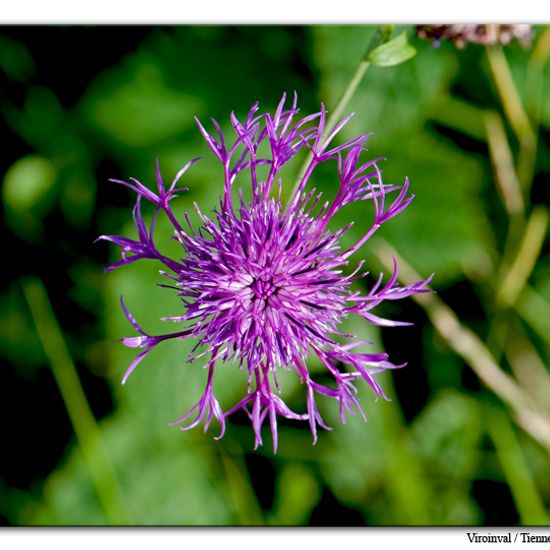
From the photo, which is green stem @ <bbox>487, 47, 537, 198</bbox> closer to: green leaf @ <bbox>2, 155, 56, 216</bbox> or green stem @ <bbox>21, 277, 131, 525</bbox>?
green leaf @ <bbox>2, 155, 56, 216</bbox>

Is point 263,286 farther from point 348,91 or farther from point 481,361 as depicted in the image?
point 481,361

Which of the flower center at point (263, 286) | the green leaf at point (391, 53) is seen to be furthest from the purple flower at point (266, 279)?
the green leaf at point (391, 53)

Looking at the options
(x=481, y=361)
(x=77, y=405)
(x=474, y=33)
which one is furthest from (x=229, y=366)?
(x=474, y=33)

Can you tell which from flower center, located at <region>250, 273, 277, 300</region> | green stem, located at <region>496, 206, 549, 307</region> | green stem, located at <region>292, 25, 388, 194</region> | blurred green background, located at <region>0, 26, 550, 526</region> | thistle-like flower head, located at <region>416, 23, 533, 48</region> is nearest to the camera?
flower center, located at <region>250, 273, 277, 300</region>

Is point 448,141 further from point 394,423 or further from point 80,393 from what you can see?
point 80,393

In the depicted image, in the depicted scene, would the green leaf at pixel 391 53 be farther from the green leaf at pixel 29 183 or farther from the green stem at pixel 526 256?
the green leaf at pixel 29 183

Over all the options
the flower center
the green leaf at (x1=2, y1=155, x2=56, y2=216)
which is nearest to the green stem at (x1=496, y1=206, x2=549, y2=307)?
the flower center

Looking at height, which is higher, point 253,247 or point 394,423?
point 253,247
